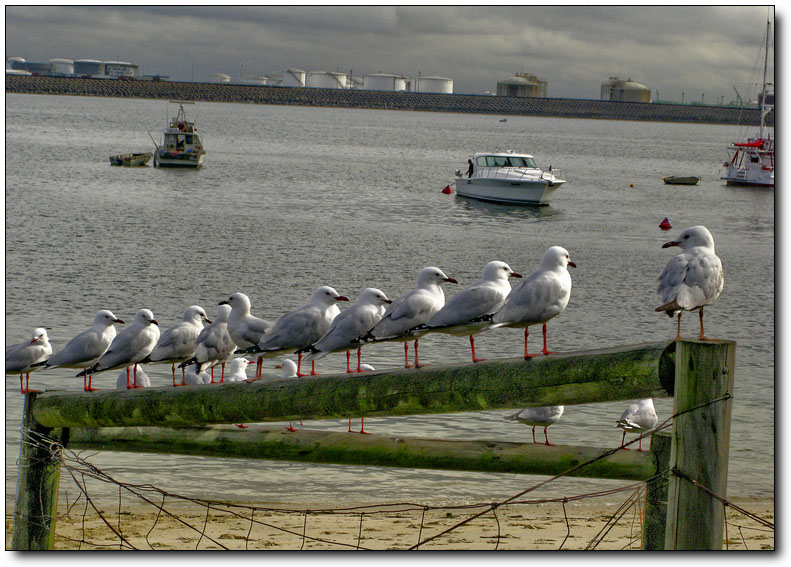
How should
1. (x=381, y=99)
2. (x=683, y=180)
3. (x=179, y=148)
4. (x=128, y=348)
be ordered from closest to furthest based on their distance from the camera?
1. (x=128, y=348)
2. (x=179, y=148)
3. (x=683, y=180)
4. (x=381, y=99)

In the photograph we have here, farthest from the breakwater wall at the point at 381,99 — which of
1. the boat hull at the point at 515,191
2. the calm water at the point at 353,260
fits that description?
the boat hull at the point at 515,191

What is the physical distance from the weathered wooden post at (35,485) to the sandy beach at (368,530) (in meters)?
1.79

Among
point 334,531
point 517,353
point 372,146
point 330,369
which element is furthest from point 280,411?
point 372,146

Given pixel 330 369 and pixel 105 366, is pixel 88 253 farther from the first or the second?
pixel 105 366

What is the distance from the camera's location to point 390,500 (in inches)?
387

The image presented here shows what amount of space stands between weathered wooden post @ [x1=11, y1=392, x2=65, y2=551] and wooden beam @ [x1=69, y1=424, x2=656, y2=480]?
603mm

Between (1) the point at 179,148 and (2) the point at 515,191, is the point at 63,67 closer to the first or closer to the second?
(1) the point at 179,148

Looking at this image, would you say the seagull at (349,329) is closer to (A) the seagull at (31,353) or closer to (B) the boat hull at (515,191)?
(A) the seagull at (31,353)

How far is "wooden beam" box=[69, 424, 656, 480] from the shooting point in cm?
514

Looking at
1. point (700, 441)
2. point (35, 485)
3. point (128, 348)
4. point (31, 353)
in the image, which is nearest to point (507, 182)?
point (31, 353)

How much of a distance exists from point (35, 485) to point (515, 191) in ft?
117

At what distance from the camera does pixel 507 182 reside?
39.9 m

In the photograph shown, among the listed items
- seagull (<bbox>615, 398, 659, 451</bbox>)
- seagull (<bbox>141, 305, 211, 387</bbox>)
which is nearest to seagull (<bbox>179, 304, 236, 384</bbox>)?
seagull (<bbox>141, 305, 211, 387</bbox>)

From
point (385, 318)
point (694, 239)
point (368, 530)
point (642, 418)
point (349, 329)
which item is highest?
point (694, 239)
